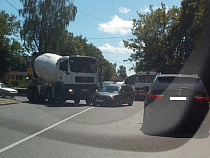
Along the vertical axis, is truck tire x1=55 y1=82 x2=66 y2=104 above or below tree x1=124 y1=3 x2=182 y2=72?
below

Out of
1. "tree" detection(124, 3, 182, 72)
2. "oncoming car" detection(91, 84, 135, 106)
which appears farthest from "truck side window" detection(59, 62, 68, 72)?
"tree" detection(124, 3, 182, 72)

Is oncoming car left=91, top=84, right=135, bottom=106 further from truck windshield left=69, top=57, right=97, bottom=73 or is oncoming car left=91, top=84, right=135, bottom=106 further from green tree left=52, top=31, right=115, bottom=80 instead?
green tree left=52, top=31, right=115, bottom=80

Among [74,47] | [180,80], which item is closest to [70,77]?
[180,80]

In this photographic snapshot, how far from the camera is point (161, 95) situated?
38.3ft

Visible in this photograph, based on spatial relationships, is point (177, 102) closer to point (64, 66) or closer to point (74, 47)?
point (64, 66)

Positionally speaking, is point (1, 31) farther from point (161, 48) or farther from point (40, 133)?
point (40, 133)

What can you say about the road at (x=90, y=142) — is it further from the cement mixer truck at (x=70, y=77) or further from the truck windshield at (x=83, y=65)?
the truck windshield at (x=83, y=65)

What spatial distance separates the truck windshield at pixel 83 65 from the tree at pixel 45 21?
874 inches

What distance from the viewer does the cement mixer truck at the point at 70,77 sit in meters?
23.6

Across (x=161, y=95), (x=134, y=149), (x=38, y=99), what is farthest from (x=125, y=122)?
(x=38, y=99)

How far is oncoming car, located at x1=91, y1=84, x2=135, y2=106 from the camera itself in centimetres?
2312

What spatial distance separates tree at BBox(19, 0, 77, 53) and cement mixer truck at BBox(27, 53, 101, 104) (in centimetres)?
1947

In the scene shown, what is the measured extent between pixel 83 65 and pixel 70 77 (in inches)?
45.6

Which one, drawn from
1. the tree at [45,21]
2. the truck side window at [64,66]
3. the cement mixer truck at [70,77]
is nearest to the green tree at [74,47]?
the tree at [45,21]
